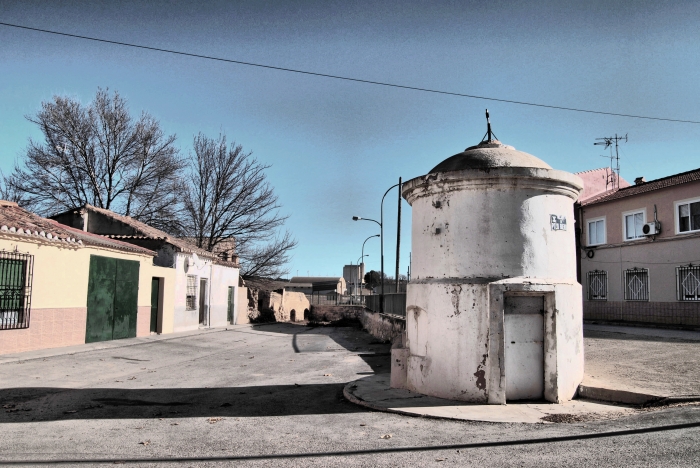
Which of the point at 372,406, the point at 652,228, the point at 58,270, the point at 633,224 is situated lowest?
the point at 372,406

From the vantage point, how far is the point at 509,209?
8180 mm

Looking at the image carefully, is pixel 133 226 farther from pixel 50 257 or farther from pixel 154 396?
pixel 154 396

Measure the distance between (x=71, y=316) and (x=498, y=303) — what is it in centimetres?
1321

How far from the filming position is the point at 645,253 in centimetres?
2259

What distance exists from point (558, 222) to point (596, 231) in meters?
19.7

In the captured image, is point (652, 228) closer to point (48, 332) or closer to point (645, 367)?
point (645, 367)

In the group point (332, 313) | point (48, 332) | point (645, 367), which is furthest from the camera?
point (332, 313)

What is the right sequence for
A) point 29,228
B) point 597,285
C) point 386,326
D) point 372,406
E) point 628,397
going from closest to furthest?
point 628,397 < point 372,406 < point 29,228 < point 386,326 < point 597,285

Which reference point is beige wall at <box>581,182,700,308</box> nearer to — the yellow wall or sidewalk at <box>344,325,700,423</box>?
sidewalk at <box>344,325,700,423</box>

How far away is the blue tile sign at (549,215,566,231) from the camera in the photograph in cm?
Result: 837

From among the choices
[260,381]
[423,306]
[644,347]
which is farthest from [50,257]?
[644,347]

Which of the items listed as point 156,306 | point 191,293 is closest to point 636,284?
point 191,293

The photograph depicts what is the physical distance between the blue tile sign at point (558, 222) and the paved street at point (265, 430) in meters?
2.93

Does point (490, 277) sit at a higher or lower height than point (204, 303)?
higher
